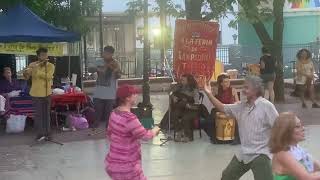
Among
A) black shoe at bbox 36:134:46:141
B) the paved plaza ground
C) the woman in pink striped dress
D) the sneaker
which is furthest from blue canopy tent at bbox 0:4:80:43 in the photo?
the woman in pink striped dress

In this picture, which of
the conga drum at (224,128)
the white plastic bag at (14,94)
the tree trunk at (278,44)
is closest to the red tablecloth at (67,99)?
the white plastic bag at (14,94)

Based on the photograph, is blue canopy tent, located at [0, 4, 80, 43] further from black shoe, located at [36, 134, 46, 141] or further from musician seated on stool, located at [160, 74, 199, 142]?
musician seated on stool, located at [160, 74, 199, 142]

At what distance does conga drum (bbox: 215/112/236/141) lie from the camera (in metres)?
10.5

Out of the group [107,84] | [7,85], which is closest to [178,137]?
[107,84]

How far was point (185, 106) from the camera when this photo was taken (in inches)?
430

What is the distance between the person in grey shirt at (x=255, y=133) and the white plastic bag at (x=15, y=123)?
7.14 m

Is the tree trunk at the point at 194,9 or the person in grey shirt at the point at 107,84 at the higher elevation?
the tree trunk at the point at 194,9

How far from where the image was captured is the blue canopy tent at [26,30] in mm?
12461

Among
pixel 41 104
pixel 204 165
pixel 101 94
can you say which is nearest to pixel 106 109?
pixel 101 94

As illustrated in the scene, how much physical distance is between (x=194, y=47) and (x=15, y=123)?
Result: 3.78m

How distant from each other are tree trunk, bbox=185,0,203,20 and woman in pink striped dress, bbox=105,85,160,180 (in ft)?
25.1

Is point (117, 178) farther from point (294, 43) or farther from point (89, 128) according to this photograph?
point (294, 43)

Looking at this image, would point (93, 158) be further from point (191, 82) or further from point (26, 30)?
point (26, 30)

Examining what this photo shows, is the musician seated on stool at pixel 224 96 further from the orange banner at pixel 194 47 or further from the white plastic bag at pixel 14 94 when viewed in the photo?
the white plastic bag at pixel 14 94
